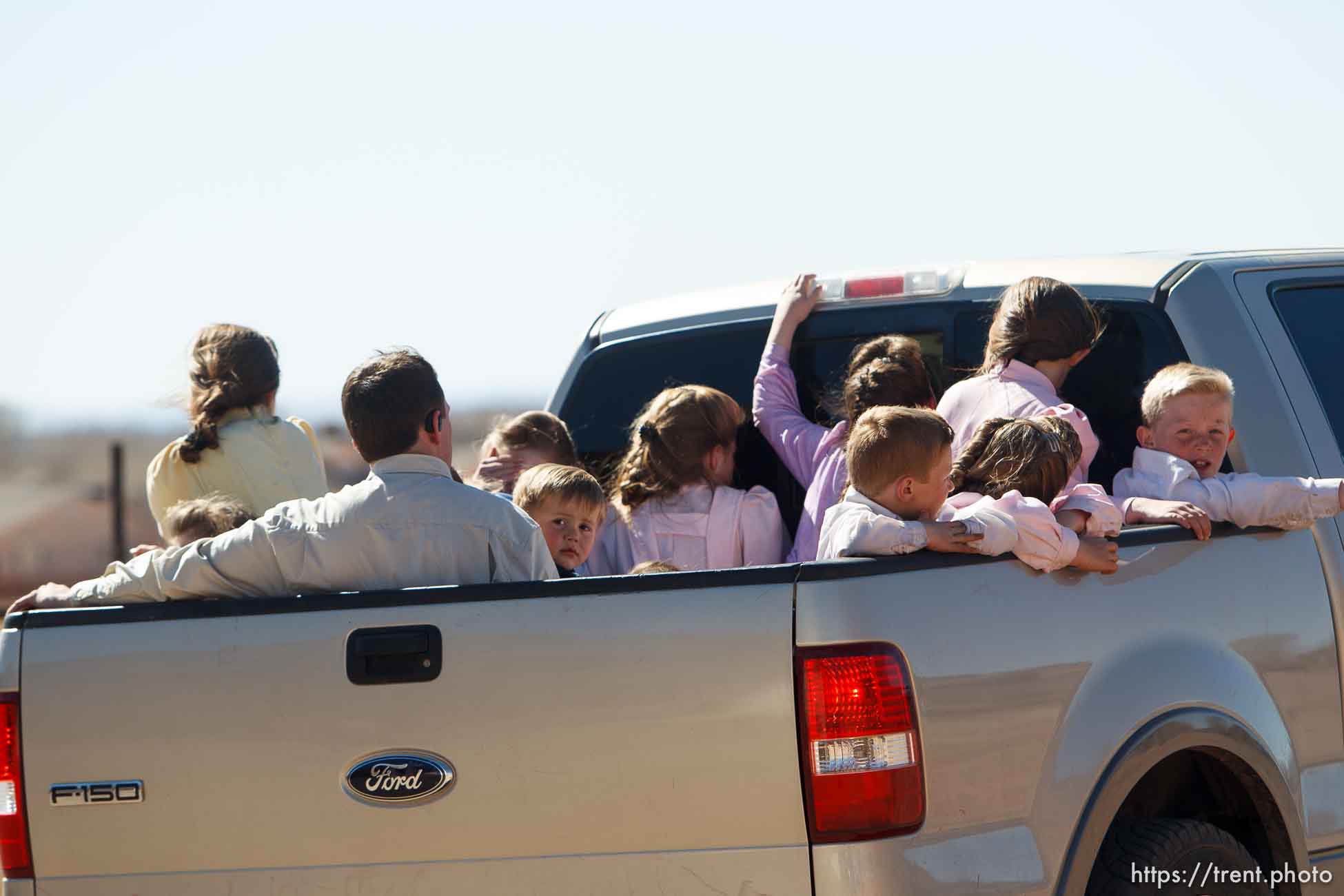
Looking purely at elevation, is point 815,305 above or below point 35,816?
above

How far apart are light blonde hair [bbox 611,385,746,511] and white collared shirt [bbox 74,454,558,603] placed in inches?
47.4

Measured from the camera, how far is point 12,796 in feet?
11.2

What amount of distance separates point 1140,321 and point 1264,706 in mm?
1234

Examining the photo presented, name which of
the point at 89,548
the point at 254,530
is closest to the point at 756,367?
the point at 254,530

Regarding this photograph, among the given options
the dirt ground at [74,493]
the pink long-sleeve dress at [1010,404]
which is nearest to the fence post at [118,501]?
the dirt ground at [74,493]

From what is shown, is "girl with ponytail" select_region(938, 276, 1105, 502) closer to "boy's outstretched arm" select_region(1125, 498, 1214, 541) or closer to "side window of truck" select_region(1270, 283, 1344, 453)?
"boy's outstretched arm" select_region(1125, 498, 1214, 541)

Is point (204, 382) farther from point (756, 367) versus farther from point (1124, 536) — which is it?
point (1124, 536)

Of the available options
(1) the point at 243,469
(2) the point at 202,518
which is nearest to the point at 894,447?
(2) the point at 202,518

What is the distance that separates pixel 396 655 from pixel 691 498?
186 cm

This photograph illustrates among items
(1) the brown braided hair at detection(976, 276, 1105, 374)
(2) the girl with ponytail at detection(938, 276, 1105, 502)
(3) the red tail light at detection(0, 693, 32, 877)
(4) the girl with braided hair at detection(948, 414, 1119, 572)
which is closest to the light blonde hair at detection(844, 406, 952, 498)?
(4) the girl with braided hair at detection(948, 414, 1119, 572)

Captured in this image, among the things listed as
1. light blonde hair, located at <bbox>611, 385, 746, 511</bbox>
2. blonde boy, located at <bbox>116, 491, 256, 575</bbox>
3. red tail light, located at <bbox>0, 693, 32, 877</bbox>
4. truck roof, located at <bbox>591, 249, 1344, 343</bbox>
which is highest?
truck roof, located at <bbox>591, 249, 1344, 343</bbox>

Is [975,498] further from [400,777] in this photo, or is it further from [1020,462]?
[400,777]

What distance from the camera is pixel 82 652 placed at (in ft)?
11.1

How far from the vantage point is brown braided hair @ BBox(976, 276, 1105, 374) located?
15.0ft
